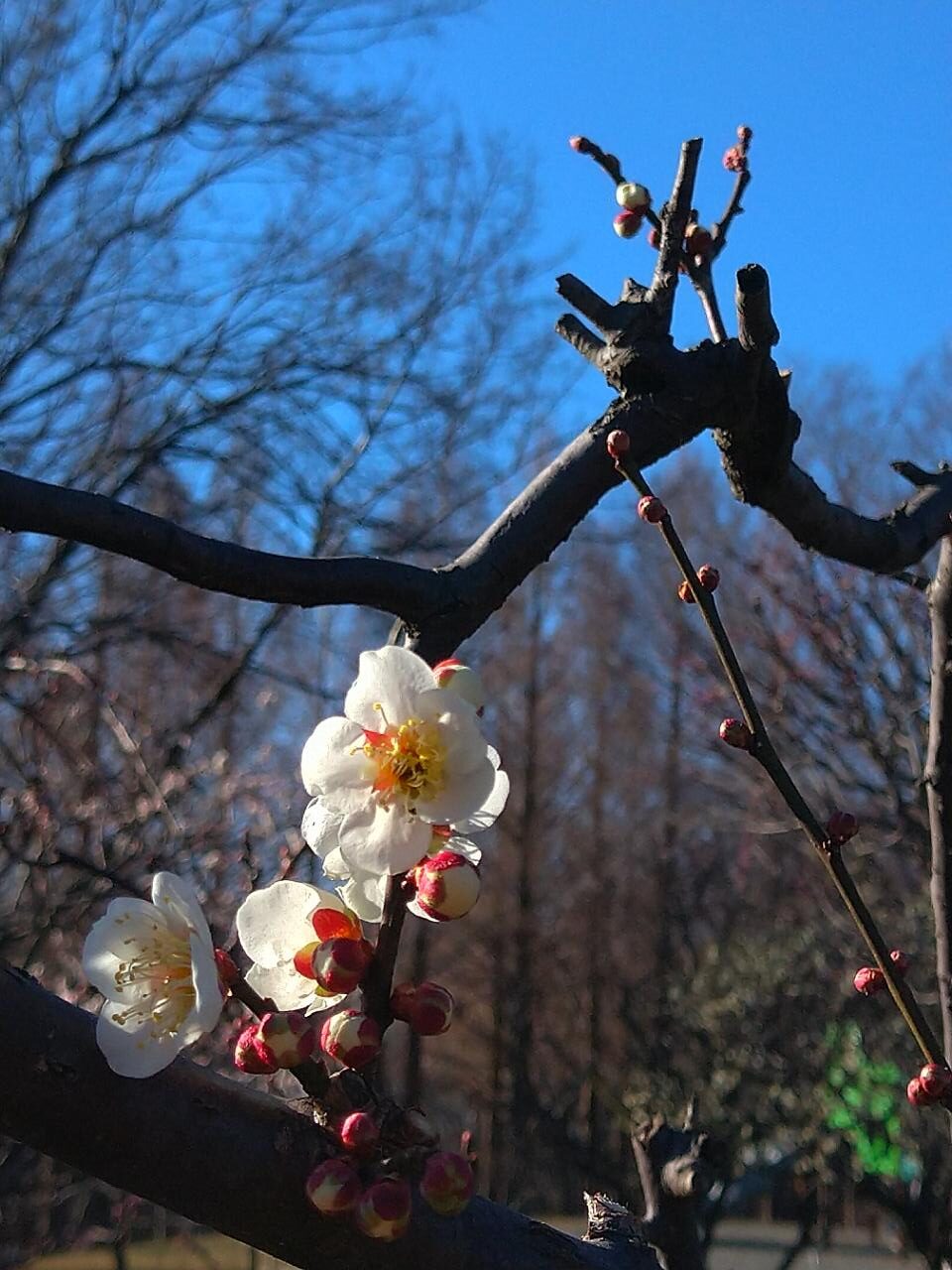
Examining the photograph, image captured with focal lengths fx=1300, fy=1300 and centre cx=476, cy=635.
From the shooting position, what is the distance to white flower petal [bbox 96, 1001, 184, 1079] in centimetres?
83

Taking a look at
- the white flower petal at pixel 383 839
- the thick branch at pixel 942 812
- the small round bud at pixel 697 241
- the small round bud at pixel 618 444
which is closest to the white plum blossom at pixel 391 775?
the white flower petal at pixel 383 839

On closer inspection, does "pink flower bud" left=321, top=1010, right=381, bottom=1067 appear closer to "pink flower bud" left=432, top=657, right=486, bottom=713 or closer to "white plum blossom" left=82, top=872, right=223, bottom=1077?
"white plum blossom" left=82, top=872, right=223, bottom=1077

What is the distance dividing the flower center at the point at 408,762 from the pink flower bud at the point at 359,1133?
0.20 m

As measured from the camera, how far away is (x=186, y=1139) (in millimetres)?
844

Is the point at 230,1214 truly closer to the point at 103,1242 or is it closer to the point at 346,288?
the point at 103,1242

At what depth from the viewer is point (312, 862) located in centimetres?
372

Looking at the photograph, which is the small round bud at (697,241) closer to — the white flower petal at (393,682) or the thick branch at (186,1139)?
the white flower petal at (393,682)

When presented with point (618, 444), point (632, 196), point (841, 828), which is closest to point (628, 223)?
point (632, 196)

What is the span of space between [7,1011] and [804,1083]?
30.0ft

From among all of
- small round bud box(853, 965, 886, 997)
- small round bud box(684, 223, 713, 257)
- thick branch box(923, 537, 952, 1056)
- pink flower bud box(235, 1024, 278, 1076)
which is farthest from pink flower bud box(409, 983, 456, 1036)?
small round bud box(684, 223, 713, 257)

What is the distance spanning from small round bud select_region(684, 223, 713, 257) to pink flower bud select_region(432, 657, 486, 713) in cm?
116

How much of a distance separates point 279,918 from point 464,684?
A: 22 centimetres

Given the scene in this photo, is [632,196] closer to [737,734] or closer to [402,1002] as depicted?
[737,734]

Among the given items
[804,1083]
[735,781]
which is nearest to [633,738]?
[735,781]
